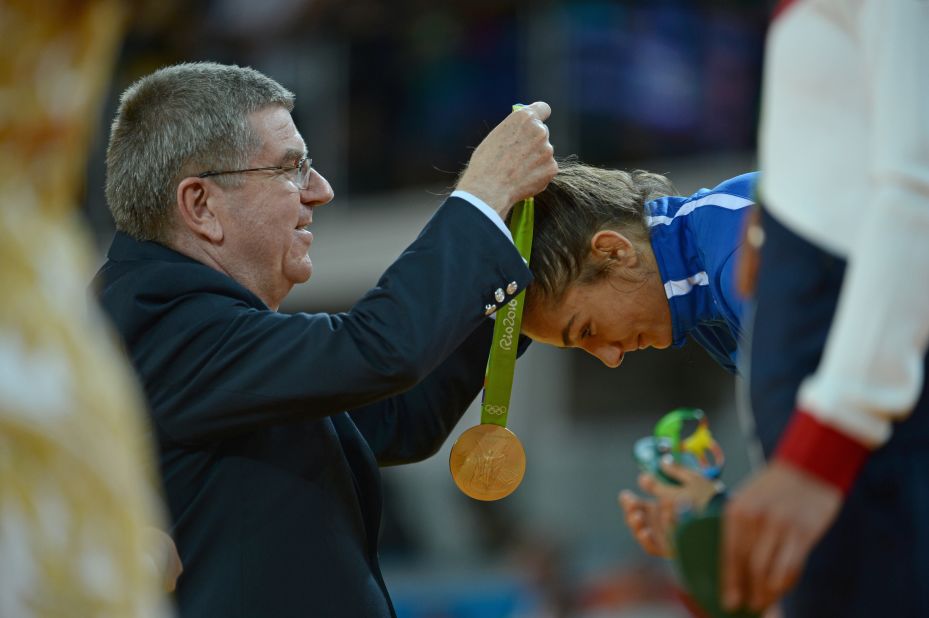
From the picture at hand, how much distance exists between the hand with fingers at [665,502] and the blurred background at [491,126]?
5.33 metres

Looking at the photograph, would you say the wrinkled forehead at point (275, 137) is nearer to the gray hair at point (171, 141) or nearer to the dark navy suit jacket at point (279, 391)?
the gray hair at point (171, 141)

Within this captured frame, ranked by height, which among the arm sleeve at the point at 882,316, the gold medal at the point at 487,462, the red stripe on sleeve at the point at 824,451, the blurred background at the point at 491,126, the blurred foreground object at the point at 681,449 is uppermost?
the arm sleeve at the point at 882,316

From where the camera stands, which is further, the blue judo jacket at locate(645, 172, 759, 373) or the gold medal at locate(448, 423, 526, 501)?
the gold medal at locate(448, 423, 526, 501)

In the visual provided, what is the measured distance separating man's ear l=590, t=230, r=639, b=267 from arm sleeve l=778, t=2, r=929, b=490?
4.38 ft

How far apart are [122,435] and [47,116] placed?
12.0 inches

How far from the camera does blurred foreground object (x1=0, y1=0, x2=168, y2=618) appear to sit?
1.18 m

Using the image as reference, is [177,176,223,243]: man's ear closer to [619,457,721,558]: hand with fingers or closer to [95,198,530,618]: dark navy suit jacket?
→ [95,198,530,618]: dark navy suit jacket

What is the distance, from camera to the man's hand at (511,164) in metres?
2.46

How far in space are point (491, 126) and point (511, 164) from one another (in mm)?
7769

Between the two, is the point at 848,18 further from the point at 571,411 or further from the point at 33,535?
the point at 571,411

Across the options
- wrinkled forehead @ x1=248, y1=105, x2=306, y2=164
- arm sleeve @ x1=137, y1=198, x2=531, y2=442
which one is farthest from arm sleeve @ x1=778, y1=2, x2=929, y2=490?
wrinkled forehead @ x1=248, y1=105, x2=306, y2=164

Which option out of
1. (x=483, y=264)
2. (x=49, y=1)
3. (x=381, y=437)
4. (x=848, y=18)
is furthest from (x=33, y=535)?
(x=381, y=437)

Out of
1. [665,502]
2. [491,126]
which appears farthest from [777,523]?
[491,126]

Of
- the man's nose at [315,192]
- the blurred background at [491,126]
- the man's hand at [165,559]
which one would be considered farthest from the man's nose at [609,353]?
the blurred background at [491,126]
